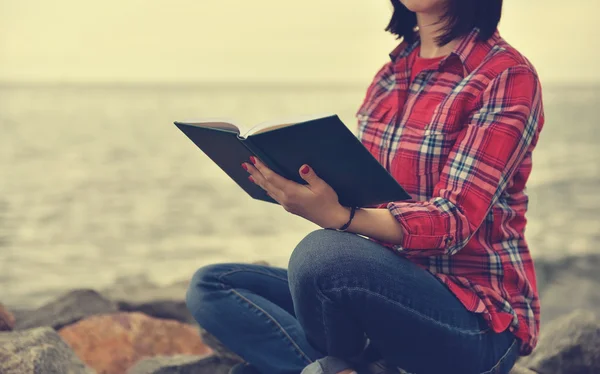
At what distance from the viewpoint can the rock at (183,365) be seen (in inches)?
77.4

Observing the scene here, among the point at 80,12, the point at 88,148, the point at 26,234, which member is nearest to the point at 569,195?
the point at 26,234

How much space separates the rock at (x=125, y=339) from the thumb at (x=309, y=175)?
4.00 feet

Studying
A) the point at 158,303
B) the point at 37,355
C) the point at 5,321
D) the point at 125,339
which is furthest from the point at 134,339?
the point at 37,355

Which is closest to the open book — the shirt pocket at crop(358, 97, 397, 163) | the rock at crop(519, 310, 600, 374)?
the shirt pocket at crop(358, 97, 397, 163)

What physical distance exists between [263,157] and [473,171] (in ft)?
1.31

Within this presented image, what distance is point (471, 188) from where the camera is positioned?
133cm

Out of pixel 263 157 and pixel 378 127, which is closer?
pixel 263 157

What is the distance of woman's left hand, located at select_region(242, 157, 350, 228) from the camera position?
1292 millimetres

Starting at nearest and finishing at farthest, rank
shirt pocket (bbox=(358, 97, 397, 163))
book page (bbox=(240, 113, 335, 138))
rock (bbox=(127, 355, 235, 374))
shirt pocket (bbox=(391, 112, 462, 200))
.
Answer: book page (bbox=(240, 113, 335, 138)) < shirt pocket (bbox=(391, 112, 462, 200)) < shirt pocket (bbox=(358, 97, 397, 163)) < rock (bbox=(127, 355, 235, 374))

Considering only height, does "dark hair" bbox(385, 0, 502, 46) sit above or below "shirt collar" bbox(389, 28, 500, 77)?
above

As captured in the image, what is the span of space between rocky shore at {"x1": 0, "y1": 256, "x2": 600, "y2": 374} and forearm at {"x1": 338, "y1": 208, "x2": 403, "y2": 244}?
71cm

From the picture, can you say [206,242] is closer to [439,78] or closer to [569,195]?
[569,195]

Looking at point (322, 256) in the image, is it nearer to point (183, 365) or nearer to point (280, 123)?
point (280, 123)

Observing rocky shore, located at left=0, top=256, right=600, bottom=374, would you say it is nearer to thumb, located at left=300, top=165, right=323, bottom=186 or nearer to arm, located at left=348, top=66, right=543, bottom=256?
arm, located at left=348, top=66, right=543, bottom=256
